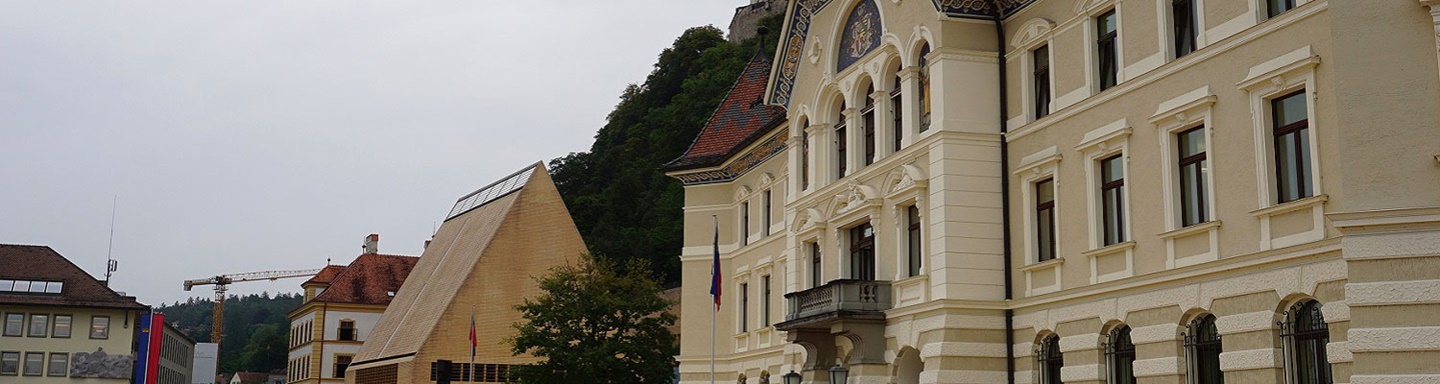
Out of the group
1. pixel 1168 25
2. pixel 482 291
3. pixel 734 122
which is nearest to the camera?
pixel 1168 25

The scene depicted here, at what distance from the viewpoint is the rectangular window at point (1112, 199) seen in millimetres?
22391

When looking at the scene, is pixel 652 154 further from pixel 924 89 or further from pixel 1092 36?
pixel 1092 36

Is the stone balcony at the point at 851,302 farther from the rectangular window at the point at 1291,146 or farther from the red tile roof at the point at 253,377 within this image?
the red tile roof at the point at 253,377

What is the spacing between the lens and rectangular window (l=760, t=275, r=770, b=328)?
1483 inches

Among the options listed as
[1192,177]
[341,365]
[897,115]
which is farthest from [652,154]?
[1192,177]

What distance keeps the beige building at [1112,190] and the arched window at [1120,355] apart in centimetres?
4

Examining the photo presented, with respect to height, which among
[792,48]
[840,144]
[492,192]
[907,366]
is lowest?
[907,366]

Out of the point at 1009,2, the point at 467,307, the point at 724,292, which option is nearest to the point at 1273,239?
the point at 1009,2

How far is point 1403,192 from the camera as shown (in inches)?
603

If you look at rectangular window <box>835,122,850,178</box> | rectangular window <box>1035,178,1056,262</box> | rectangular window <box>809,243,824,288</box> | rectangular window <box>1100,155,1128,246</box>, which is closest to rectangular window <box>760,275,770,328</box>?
rectangular window <box>809,243,824,288</box>

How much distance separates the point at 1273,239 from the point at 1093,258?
14.2ft

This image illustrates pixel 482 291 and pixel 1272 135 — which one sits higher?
pixel 482 291

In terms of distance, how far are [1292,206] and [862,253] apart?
12.0 m

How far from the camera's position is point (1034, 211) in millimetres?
24766
